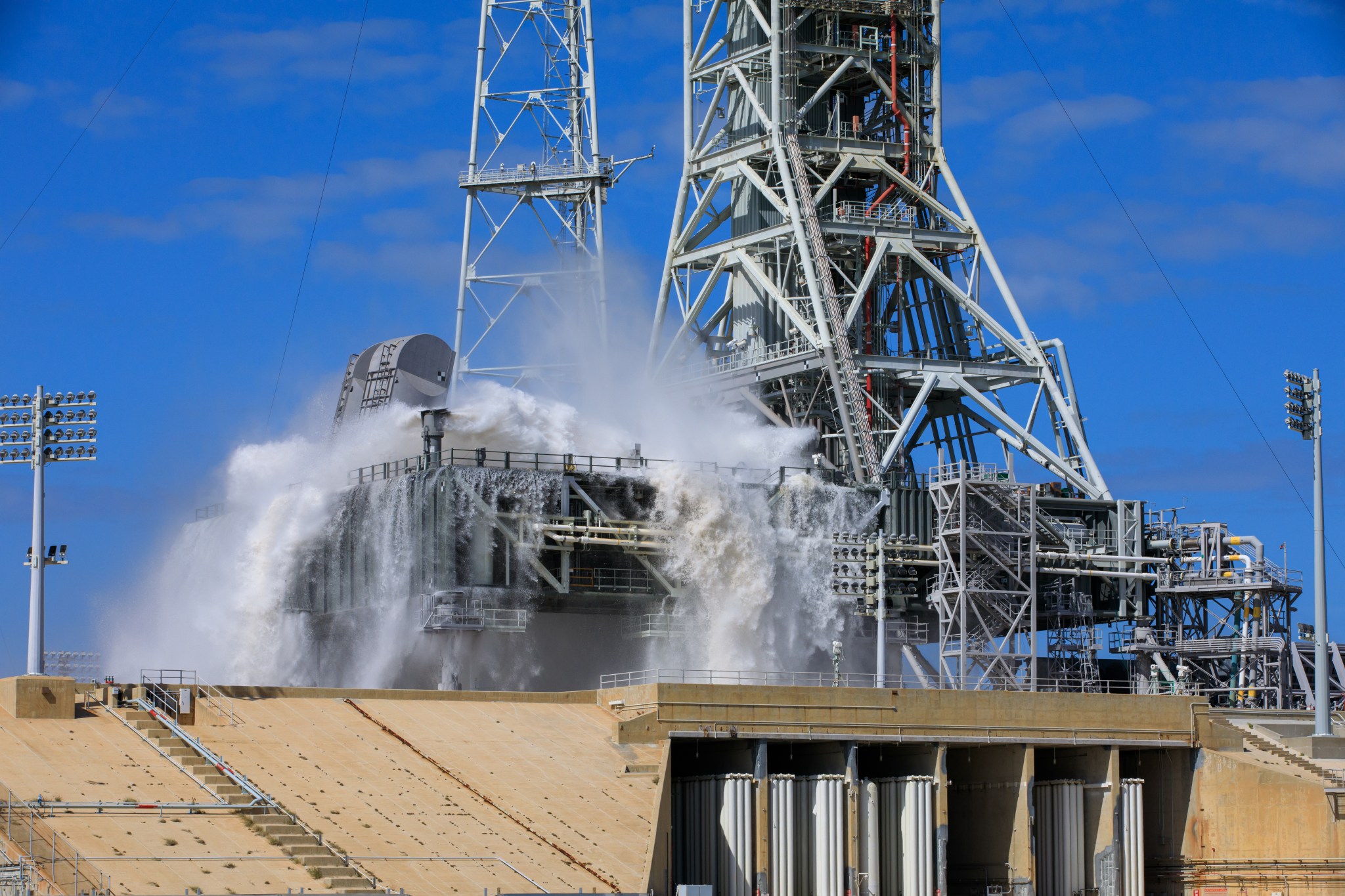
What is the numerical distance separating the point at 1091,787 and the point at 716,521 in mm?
20210

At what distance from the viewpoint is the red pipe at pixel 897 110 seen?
303ft

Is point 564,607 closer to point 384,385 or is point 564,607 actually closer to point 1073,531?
point 384,385

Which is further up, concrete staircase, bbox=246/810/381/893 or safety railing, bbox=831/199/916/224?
safety railing, bbox=831/199/916/224

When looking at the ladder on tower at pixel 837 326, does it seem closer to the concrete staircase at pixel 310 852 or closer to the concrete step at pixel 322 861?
the concrete staircase at pixel 310 852

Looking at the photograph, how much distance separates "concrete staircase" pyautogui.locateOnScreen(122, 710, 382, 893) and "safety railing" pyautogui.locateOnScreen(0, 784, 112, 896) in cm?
460

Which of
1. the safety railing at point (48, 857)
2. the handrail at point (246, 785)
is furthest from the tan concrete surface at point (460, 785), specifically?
the safety railing at point (48, 857)

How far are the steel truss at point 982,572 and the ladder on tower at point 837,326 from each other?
4012mm

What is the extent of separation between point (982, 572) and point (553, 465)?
1632cm

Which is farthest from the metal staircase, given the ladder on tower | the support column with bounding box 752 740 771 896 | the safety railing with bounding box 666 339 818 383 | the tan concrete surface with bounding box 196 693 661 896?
the safety railing with bounding box 666 339 818 383

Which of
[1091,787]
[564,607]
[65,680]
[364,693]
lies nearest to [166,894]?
[65,680]

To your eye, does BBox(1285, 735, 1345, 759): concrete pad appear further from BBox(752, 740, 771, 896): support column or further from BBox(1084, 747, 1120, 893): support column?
BBox(752, 740, 771, 896): support column

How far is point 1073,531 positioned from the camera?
3278 inches

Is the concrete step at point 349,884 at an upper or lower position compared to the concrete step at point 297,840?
lower

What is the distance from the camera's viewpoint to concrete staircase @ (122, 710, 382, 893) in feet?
146
